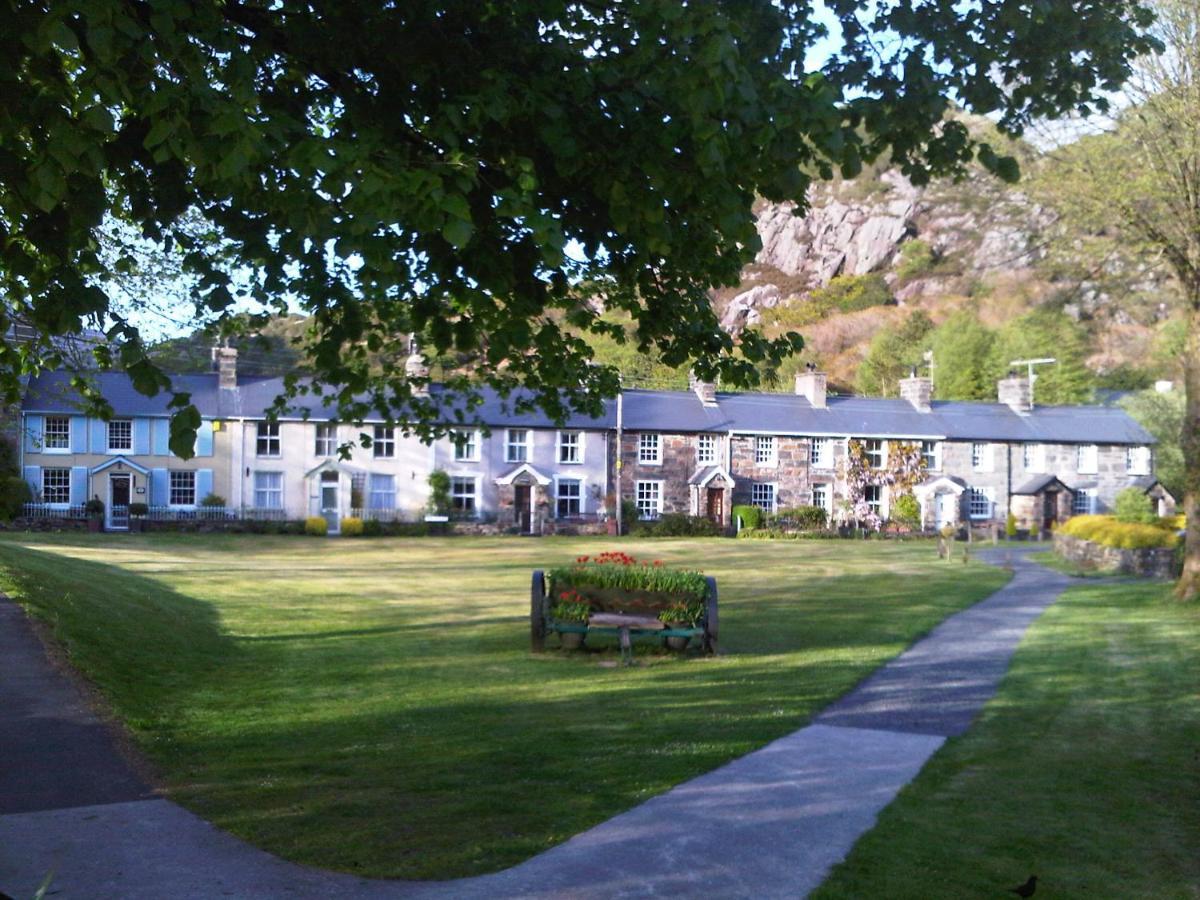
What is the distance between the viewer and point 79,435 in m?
48.0

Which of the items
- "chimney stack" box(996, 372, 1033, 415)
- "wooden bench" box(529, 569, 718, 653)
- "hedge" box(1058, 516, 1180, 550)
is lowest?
"wooden bench" box(529, 569, 718, 653)

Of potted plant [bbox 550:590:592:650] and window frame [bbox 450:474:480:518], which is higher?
window frame [bbox 450:474:480:518]

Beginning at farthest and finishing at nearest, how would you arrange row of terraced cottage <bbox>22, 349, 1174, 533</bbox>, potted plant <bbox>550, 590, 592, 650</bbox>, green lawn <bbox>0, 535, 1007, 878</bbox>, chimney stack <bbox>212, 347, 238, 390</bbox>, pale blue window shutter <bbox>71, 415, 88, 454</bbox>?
chimney stack <bbox>212, 347, 238, 390</bbox>
row of terraced cottage <bbox>22, 349, 1174, 533</bbox>
pale blue window shutter <bbox>71, 415, 88, 454</bbox>
potted plant <bbox>550, 590, 592, 650</bbox>
green lawn <bbox>0, 535, 1007, 878</bbox>

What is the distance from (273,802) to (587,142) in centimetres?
460

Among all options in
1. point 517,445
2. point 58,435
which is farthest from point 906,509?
point 58,435

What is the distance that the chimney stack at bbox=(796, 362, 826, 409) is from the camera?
195 ft

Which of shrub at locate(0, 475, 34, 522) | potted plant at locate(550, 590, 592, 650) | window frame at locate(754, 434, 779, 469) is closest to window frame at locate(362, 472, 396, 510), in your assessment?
shrub at locate(0, 475, 34, 522)

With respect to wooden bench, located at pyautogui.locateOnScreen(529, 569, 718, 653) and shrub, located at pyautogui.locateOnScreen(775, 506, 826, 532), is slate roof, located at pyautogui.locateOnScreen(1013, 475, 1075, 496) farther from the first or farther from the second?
wooden bench, located at pyautogui.locateOnScreen(529, 569, 718, 653)

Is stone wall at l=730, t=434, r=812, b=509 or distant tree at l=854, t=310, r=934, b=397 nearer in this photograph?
stone wall at l=730, t=434, r=812, b=509

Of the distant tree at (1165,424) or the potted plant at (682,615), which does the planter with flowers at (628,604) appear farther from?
the distant tree at (1165,424)

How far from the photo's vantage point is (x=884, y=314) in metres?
119

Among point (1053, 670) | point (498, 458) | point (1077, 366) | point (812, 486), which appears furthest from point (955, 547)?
point (1077, 366)

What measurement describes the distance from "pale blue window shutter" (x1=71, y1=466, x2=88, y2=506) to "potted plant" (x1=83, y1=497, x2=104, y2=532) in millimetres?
527

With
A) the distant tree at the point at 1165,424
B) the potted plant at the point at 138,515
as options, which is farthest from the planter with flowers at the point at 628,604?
the potted plant at the point at 138,515
